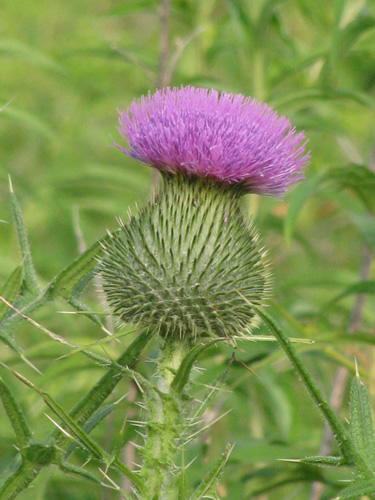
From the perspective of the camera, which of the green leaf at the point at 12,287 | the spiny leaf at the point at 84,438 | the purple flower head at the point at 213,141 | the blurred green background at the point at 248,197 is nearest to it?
the spiny leaf at the point at 84,438

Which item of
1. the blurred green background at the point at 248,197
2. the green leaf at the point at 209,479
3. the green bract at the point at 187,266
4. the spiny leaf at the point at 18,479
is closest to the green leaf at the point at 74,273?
the green bract at the point at 187,266

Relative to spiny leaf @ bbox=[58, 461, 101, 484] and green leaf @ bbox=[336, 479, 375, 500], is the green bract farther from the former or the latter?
green leaf @ bbox=[336, 479, 375, 500]

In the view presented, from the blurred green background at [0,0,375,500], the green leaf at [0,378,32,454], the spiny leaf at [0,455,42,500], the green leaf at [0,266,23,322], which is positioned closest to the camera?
the green leaf at [0,378,32,454]

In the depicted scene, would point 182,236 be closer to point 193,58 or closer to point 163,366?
point 163,366

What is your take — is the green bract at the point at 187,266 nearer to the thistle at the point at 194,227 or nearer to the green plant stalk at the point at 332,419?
the thistle at the point at 194,227

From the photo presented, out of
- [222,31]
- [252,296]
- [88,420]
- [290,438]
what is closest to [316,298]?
[290,438]

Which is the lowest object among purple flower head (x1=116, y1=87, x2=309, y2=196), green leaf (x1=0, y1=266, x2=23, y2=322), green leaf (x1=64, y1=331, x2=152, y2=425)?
green leaf (x1=64, y1=331, x2=152, y2=425)

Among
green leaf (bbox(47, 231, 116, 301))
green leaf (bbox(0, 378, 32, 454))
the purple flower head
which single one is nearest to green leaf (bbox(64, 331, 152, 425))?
green leaf (bbox(0, 378, 32, 454))
